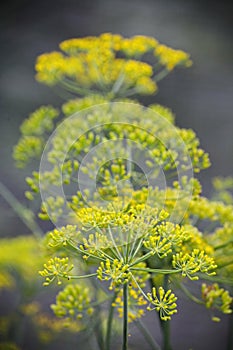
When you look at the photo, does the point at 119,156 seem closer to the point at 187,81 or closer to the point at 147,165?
the point at 147,165

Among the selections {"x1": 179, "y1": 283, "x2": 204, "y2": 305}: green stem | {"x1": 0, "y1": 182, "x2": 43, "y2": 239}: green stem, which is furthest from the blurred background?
{"x1": 179, "y1": 283, "x2": 204, "y2": 305}: green stem

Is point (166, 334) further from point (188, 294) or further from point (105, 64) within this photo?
point (105, 64)

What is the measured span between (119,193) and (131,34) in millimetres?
411

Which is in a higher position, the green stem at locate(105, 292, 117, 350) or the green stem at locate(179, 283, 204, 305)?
the green stem at locate(179, 283, 204, 305)

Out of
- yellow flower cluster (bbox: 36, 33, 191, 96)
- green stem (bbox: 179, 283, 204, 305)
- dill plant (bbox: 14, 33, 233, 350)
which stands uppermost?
yellow flower cluster (bbox: 36, 33, 191, 96)

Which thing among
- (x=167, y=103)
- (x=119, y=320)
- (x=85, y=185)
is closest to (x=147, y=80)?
(x=167, y=103)

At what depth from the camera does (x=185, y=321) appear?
836mm

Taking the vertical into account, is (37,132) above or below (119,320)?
above

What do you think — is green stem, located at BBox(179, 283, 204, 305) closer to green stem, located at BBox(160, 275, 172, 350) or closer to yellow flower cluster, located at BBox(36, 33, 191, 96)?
green stem, located at BBox(160, 275, 172, 350)

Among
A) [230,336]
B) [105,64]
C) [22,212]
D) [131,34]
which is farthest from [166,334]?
[131,34]

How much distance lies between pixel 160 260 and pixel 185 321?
242 millimetres

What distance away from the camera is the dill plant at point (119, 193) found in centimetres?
56

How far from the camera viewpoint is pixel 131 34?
94cm

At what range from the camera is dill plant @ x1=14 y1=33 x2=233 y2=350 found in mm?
562
